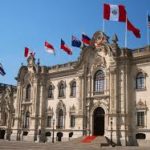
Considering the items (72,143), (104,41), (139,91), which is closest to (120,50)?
(104,41)

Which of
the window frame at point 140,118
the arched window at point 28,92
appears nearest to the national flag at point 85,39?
the window frame at point 140,118

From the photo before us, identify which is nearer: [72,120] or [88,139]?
[88,139]

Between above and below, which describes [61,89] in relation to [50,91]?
above

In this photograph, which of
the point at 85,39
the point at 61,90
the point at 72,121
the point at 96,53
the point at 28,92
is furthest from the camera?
the point at 28,92

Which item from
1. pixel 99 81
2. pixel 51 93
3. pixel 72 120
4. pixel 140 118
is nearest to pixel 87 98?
pixel 99 81

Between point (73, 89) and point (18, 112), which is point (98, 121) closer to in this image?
point (73, 89)

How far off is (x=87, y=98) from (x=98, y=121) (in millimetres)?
3939

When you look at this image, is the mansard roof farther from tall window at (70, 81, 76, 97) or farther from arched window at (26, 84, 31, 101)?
arched window at (26, 84, 31, 101)

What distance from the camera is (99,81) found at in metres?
51.3

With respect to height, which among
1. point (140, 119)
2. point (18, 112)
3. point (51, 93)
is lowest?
point (140, 119)

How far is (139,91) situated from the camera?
45781mm

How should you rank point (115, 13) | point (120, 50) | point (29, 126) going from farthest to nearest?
1. point (29, 126)
2. point (120, 50)
3. point (115, 13)

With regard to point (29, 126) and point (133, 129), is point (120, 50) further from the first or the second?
point (29, 126)

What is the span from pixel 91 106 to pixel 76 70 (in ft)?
21.9
